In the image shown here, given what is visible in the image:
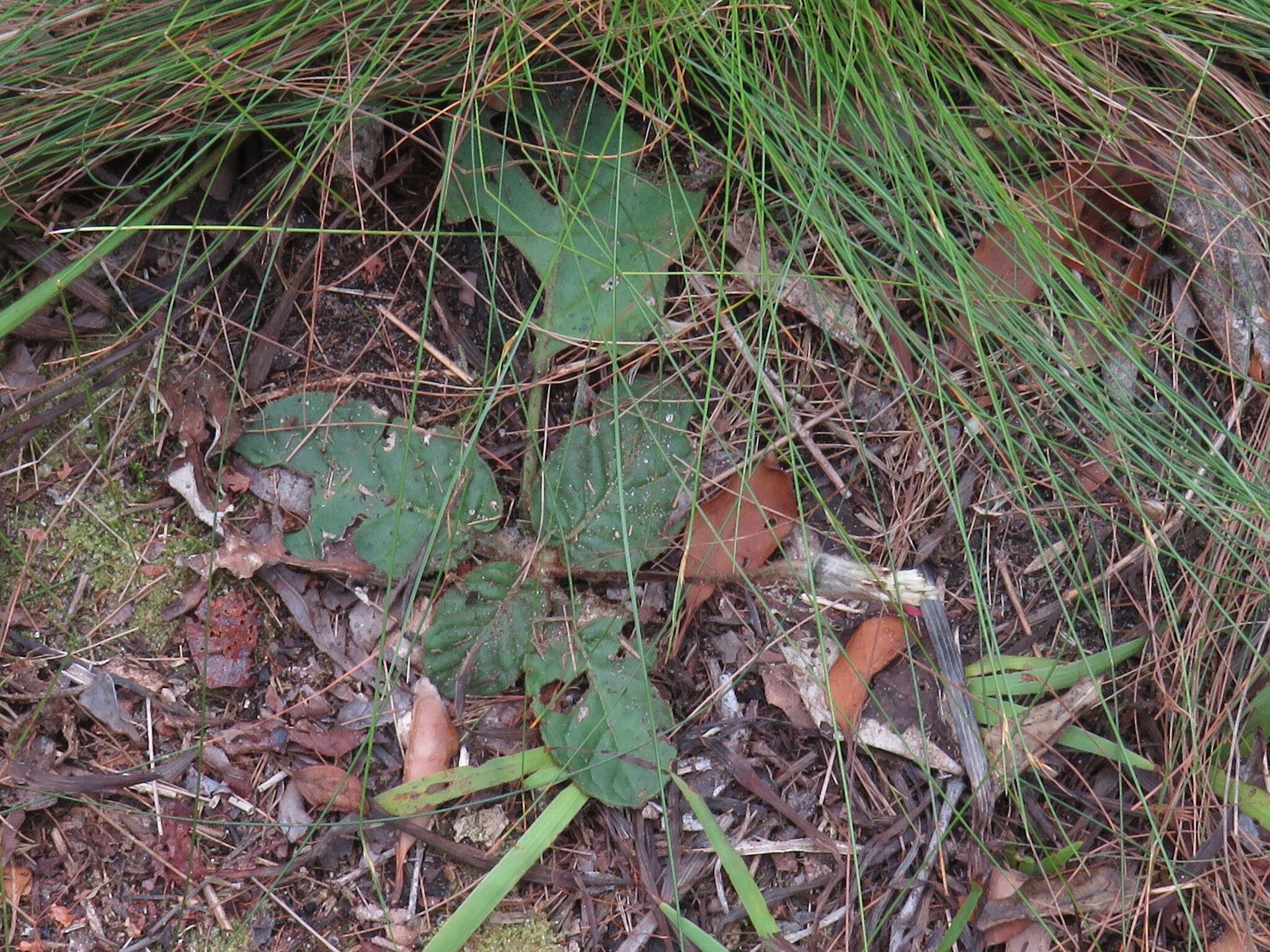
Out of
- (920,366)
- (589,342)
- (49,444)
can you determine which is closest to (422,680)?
(589,342)

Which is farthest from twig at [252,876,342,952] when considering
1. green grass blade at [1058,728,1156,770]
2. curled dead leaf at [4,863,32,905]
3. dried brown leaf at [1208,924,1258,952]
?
dried brown leaf at [1208,924,1258,952]

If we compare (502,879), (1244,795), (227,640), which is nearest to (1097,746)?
(1244,795)

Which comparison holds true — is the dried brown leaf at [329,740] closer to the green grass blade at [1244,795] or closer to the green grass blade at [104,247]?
the green grass blade at [104,247]

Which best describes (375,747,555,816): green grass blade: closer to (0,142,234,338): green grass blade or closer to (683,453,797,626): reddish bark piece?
(683,453,797,626): reddish bark piece

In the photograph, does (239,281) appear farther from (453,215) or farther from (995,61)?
(995,61)

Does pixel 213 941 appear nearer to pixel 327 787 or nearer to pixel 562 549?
pixel 327 787
